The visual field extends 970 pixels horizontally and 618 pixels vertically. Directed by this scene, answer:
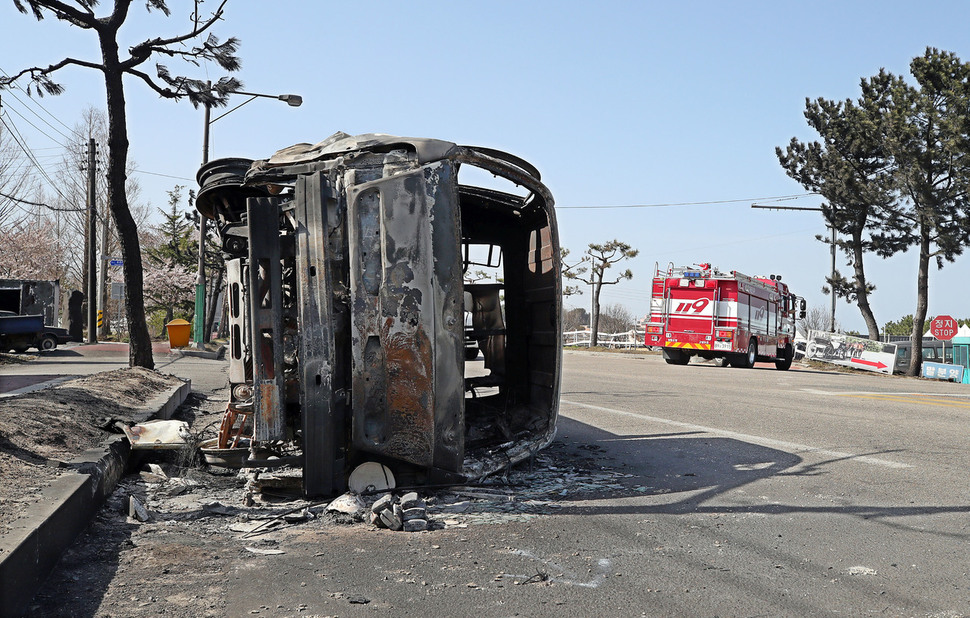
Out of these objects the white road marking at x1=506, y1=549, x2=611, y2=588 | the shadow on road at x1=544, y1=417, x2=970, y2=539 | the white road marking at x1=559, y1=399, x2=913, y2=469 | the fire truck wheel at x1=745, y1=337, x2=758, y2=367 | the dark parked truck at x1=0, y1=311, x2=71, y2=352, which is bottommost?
the white road marking at x1=506, y1=549, x2=611, y2=588

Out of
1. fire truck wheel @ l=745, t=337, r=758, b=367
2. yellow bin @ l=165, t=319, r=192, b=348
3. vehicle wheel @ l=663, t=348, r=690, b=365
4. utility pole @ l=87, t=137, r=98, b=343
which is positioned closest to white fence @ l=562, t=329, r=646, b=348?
vehicle wheel @ l=663, t=348, r=690, b=365

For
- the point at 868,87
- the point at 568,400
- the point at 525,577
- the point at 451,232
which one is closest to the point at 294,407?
the point at 451,232

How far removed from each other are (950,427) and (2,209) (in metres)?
37.0

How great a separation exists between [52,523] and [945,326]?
105 feet

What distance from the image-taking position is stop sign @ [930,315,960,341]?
29172 mm

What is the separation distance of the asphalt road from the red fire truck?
54.5ft

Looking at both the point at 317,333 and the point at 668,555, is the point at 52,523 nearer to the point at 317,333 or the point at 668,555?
the point at 317,333

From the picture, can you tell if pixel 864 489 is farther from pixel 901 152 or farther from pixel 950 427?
pixel 901 152

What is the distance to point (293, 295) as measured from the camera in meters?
5.06

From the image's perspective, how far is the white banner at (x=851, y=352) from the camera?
2858 cm

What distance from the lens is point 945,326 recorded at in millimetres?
29297

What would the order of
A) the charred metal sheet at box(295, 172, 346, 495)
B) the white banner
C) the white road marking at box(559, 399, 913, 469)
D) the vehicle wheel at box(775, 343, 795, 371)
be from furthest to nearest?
the white banner → the vehicle wheel at box(775, 343, 795, 371) → the white road marking at box(559, 399, 913, 469) → the charred metal sheet at box(295, 172, 346, 495)

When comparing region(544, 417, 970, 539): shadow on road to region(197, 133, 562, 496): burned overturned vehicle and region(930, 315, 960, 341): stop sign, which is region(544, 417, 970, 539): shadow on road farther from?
region(930, 315, 960, 341): stop sign

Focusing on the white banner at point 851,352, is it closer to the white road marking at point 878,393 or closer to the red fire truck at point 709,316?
the red fire truck at point 709,316
